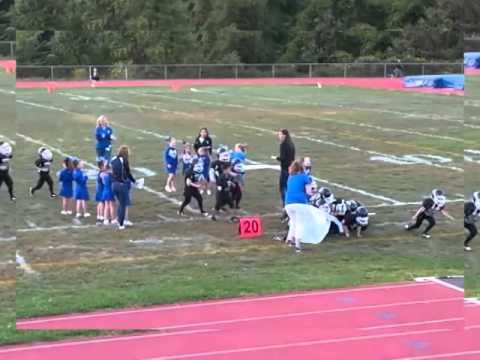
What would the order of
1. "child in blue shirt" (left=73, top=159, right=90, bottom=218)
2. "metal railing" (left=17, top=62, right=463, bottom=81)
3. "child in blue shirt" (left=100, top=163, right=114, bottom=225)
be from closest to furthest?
1. "child in blue shirt" (left=100, top=163, right=114, bottom=225)
2. "child in blue shirt" (left=73, top=159, right=90, bottom=218)
3. "metal railing" (left=17, top=62, right=463, bottom=81)

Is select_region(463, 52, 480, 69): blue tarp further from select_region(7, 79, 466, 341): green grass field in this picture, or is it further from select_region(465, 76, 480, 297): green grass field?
select_region(7, 79, 466, 341): green grass field

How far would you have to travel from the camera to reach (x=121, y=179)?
38.7ft

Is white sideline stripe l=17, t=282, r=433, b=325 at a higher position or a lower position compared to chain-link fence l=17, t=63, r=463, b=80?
lower

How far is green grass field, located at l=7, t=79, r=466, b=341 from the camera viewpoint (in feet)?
30.5

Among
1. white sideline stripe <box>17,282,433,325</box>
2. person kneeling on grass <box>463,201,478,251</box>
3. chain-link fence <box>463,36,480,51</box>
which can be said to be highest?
chain-link fence <box>463,36,480,51</box>

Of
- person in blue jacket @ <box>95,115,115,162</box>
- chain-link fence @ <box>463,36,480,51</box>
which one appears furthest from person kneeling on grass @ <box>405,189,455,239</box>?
person in blue jacket @ <box>95,115,115,162</box>

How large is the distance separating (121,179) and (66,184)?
1.50 meters

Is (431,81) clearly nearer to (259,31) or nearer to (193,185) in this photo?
(259,31)

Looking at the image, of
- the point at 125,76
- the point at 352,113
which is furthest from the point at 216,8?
the point at 125,76

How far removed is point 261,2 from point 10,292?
23.1 meters

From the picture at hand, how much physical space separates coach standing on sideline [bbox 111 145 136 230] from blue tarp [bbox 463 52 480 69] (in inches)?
246

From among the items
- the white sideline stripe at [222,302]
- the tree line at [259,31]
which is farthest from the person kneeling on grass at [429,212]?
the tree line at [259,31]

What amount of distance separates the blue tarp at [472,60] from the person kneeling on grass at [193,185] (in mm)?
6594

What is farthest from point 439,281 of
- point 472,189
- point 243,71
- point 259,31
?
point 243,71
